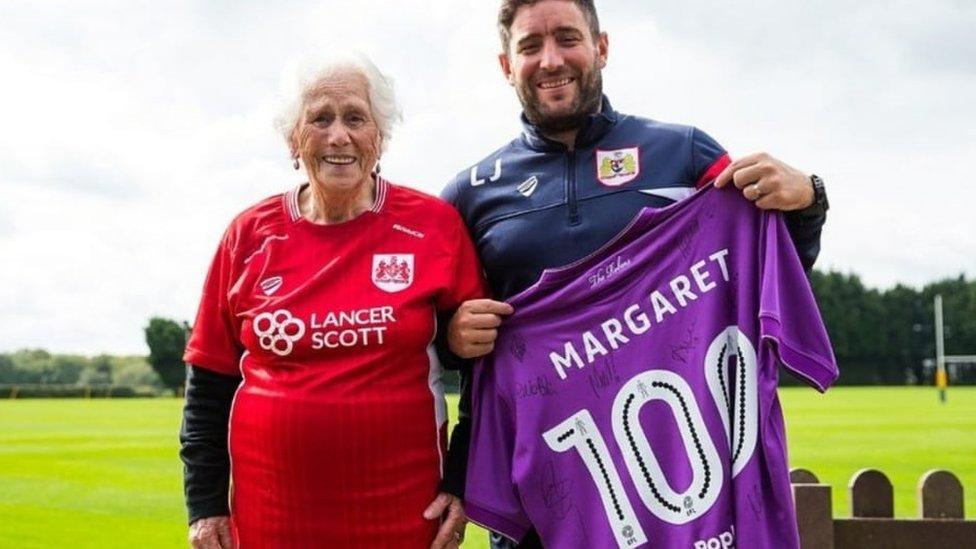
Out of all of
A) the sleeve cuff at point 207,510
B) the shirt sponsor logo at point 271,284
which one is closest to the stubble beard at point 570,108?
the shirt sponsor logo at point 271,284

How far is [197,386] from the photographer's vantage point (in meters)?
3.90

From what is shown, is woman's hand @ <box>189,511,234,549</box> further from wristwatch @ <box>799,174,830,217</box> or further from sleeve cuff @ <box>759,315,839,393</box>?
wristwatch @ <box>799,174,830,217</box>

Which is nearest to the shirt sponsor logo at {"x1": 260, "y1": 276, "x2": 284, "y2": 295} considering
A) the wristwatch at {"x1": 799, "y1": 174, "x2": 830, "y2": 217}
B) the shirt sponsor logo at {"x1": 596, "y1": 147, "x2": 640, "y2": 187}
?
the shirt sponsor logo at {"x1": 596, "y1": 147, "x2": 640, "y2": 187}

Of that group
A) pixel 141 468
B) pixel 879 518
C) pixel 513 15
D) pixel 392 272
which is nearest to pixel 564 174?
pixel 513 15

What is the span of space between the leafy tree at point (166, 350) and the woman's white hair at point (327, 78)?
8090 centimetres

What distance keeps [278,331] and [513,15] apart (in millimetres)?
1452

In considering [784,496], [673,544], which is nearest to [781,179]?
[784,496]

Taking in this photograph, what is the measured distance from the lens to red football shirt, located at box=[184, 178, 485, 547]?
3562 mm

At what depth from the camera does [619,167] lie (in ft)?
12.7

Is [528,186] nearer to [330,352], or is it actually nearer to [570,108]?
[570,108]

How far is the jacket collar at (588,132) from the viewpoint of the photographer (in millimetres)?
3939

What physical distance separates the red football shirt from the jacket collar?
0.52 meters

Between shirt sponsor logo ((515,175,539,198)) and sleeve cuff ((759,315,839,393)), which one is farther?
shirt sponsor logo ((515,175,539,198))

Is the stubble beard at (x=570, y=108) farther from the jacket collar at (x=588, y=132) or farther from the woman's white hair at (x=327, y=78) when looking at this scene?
the woman's white hair at (x=327, y=78)
